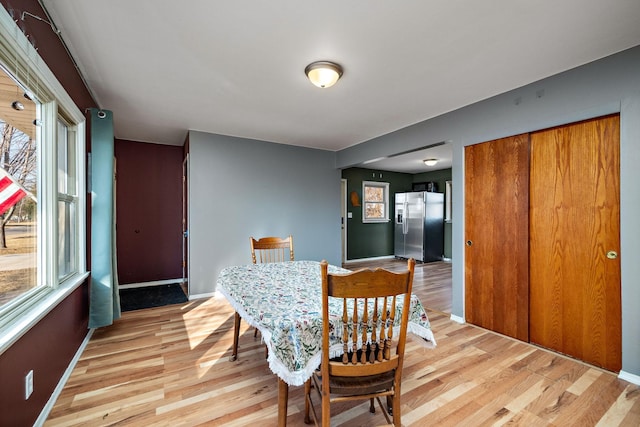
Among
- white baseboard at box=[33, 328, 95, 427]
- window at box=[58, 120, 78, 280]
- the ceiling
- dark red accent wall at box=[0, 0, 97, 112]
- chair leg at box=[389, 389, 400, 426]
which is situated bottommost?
white baseboard at box=[33, 328, 95, 427]

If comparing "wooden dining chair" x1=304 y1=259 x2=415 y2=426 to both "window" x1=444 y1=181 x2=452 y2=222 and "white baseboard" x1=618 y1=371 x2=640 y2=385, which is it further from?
"window" x1=444 y1=181 x2=452 y2=222

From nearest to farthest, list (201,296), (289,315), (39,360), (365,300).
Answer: (365,300) → (289,315) → (39,360) → (201,296)

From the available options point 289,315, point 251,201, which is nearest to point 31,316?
point 289,315

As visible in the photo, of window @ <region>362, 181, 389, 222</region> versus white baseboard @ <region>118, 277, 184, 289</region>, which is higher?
window @ <region>362, 181, 389, 222</region>

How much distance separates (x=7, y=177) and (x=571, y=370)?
3875 mm

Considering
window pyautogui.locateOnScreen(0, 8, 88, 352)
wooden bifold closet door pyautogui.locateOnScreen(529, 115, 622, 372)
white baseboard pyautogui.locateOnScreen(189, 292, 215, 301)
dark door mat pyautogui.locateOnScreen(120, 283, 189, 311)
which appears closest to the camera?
window pyautogui.locateOnScreen(0, 8, 88, 352)

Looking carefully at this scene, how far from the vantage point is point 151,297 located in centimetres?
416

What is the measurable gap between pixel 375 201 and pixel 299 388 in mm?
5719

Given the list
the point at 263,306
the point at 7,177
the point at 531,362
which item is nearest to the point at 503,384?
the point at 531,362

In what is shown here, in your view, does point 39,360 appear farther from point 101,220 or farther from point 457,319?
point 457,319

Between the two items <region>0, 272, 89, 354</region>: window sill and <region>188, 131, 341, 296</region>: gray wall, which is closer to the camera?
<region>0, 272, 89, 354</region>: window sill

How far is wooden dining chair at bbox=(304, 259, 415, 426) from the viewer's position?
1230 mm

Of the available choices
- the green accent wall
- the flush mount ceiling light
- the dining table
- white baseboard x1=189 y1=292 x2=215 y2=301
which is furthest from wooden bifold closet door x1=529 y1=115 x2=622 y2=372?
the green accent wall

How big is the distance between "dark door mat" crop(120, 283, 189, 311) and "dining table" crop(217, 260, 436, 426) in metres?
2.39
